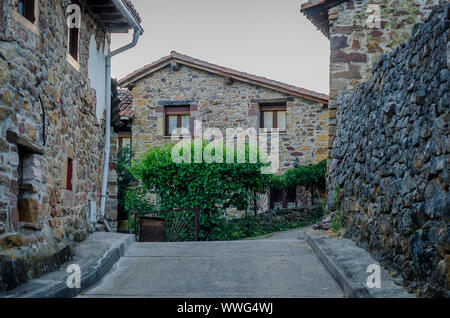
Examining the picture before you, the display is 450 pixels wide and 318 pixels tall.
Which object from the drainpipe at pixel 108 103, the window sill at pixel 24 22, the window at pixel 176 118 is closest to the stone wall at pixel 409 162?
the window sill at pixel 24 22

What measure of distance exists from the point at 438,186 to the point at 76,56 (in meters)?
5.53

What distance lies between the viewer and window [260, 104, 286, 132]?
15734 mm

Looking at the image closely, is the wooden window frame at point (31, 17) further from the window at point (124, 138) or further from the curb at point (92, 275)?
the window at point (124, 138)

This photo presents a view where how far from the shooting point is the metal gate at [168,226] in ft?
33.9

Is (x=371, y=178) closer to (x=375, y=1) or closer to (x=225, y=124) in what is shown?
(x=375, y=1)

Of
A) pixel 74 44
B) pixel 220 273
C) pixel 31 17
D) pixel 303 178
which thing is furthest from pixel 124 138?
pixel 220 273

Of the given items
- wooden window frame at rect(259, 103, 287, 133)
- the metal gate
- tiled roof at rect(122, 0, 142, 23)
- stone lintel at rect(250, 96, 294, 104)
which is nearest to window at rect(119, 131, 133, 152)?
stone lintel at rect(250, 96, 294, 104)

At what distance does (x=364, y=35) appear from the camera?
940cm

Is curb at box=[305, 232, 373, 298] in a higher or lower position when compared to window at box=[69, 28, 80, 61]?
lower

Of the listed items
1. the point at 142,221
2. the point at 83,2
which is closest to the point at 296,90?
the point at 142,221

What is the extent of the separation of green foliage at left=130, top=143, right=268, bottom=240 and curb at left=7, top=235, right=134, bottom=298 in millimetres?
3178

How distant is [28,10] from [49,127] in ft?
4.30

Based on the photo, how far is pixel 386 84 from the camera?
17.8 feet

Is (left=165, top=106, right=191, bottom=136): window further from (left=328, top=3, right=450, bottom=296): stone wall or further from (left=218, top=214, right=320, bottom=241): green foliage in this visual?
(left=328, top=3, right=450, bottom=296): stone wall
